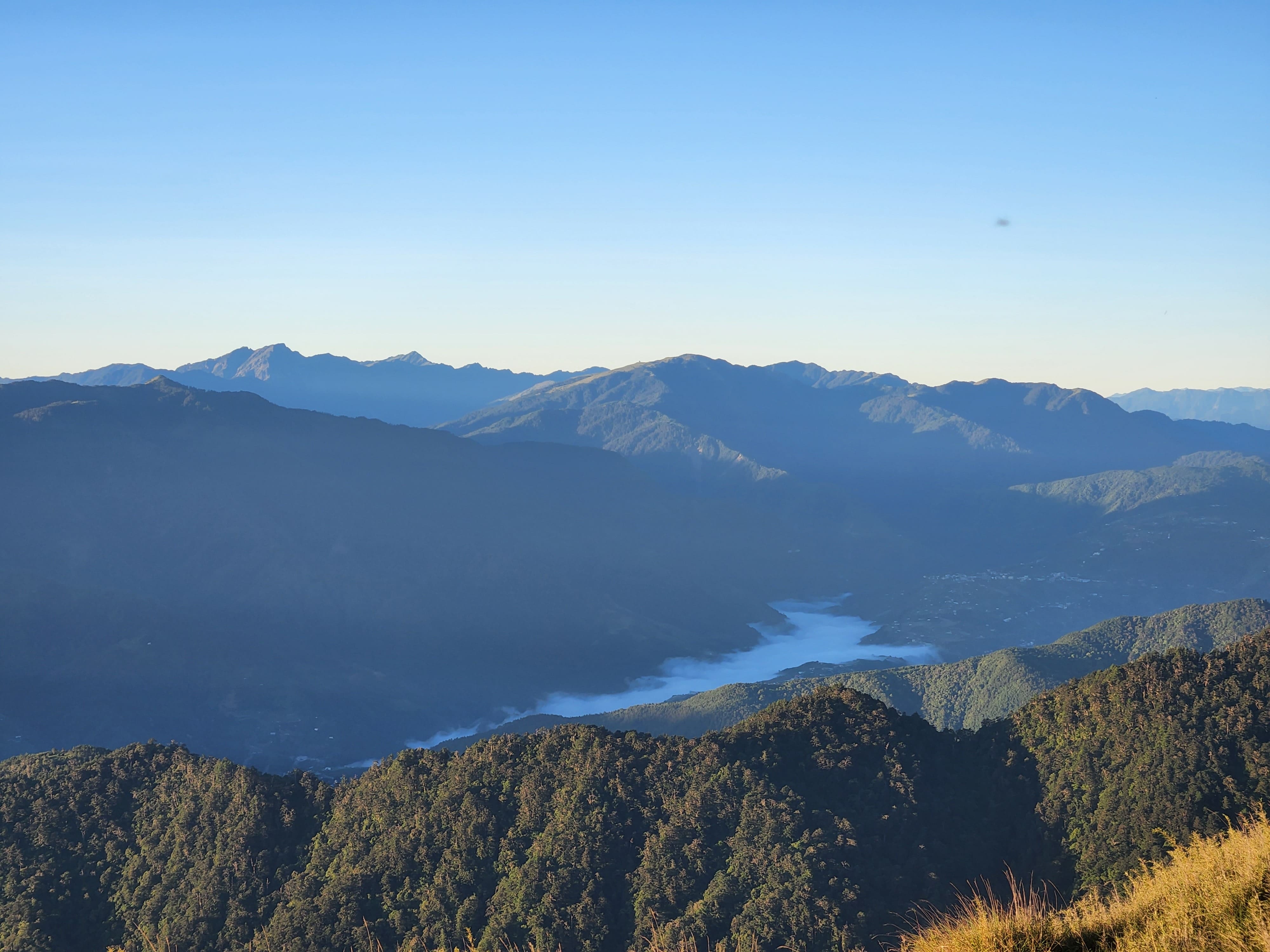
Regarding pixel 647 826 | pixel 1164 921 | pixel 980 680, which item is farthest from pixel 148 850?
pixel 980 680

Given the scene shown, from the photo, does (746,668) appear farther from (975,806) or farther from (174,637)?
(975,806)

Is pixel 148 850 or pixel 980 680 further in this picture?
pixel 980 680

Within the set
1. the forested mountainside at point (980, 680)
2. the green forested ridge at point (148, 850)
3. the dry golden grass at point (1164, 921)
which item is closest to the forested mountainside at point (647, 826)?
the green forested ridge at point (148, 850)

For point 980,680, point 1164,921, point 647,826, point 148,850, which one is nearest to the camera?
point 1164,921

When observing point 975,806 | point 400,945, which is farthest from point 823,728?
point 400,945

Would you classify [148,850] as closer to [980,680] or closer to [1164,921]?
[1164,921]

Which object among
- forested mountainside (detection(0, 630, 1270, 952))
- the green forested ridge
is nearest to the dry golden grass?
forested mountainside (detection(0, 630, 1270, 952))

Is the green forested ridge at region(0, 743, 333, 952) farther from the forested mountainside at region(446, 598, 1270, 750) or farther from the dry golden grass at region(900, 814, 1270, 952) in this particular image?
the forested mountainside at region(446, 598, 1270, 750)
